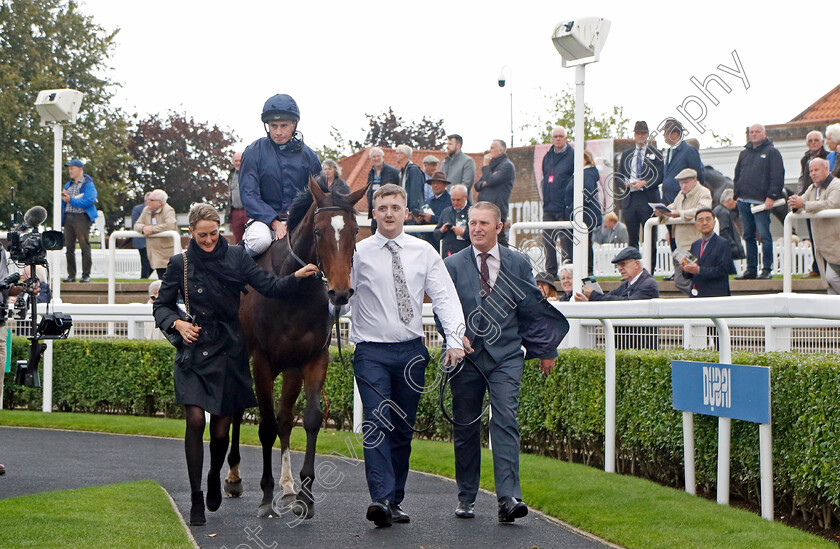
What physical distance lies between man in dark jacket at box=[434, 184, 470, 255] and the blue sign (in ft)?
19.1

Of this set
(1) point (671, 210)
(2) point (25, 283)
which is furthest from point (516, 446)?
(1) point (671, 210)

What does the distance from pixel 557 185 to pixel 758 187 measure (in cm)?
233

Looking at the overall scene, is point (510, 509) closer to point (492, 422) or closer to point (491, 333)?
point (492, 422)

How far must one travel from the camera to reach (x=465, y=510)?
22.4 ft

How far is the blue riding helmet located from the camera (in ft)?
26.1

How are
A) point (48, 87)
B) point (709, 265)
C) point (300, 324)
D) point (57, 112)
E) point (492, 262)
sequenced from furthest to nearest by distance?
1. point (48, 87)
2. point (57, 112)
3. point (709, 265)
4. point (300, 324)
5. point (492, 262)

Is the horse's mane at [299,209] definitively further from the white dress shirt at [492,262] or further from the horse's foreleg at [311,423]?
the white dress shirt at [492,262]

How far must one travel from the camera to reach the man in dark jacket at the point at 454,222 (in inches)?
512

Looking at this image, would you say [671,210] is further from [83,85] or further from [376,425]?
[83,85]

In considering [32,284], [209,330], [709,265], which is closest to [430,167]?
[709,265]

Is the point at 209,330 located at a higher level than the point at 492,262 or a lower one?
lower

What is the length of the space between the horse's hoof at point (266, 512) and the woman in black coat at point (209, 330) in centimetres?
28

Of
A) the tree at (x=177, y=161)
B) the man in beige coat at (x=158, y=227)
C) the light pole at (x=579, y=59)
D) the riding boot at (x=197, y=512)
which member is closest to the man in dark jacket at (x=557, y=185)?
the light pole at (x=579, y=59)

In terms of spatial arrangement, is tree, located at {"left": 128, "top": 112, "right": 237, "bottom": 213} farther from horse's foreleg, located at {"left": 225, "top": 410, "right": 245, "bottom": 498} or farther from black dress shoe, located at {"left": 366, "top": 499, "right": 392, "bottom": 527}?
black dress shoe, located at {"left": 366, "top": 499, "right": 392, "bottom": 527}
